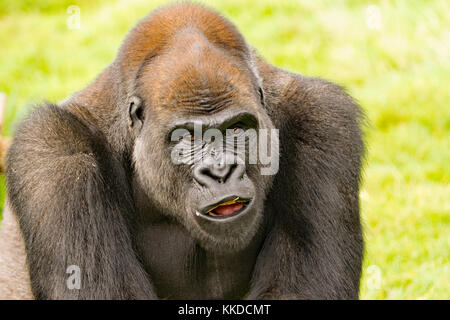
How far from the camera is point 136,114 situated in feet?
14.1

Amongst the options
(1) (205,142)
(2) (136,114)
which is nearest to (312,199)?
(1) (205,142)

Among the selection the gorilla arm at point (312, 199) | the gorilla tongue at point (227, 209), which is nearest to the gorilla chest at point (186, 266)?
the gorilla arm at point (312, 199)

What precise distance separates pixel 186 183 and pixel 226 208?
0.93 feet

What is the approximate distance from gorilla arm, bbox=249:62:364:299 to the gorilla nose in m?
0.69

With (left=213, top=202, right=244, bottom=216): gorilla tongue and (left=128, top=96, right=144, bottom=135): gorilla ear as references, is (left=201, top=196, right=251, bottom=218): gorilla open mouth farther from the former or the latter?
(left=128, top=96, right=144, bottom=135): gorilla ear

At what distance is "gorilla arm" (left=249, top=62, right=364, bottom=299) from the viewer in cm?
435

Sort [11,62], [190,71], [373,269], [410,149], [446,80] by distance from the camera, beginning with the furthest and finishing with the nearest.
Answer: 1. [11,62]
2. [446,80]
3. [410,149]
4. [373,269]
5. [190,71]

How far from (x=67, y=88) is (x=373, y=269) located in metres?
4.91

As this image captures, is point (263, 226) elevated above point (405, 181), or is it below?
below

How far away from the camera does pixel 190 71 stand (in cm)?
406

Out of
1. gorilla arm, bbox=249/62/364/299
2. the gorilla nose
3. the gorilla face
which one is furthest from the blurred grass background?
the gorilla nose

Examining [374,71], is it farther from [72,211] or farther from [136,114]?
[72,211]

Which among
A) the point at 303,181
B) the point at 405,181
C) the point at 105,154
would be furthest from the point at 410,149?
the point at 105,154

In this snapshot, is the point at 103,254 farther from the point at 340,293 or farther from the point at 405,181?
the point at 405,181
